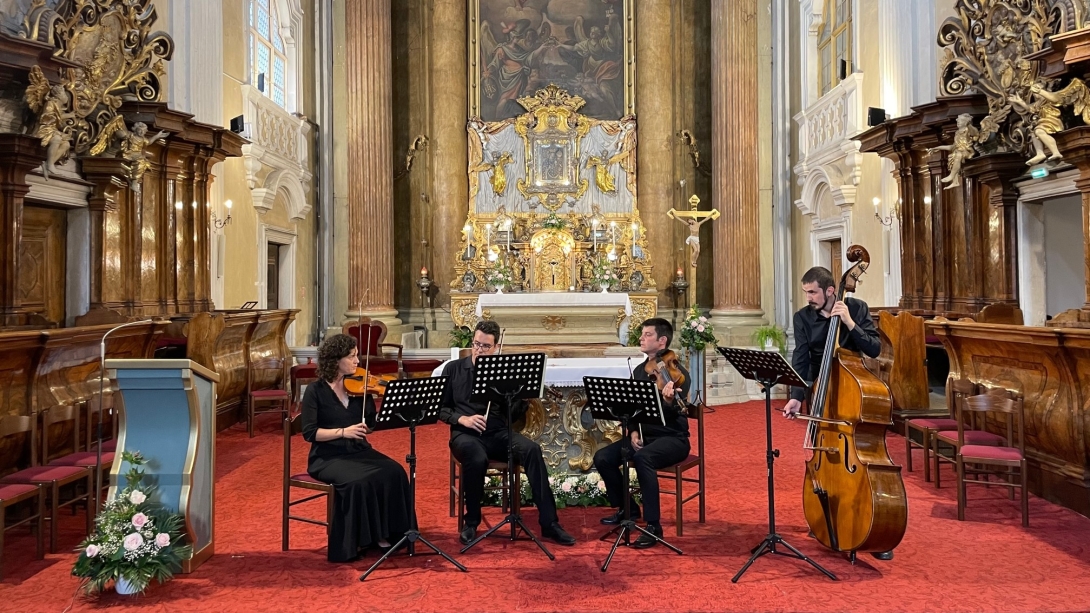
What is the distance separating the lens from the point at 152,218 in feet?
31.7

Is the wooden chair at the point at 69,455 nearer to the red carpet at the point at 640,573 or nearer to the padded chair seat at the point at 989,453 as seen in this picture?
the red carpet at the point at 640,573

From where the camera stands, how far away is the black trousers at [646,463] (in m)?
5.05

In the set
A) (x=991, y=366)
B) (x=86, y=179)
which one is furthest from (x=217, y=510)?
(x=991, y=366)

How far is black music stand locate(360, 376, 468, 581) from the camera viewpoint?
4.63 meters

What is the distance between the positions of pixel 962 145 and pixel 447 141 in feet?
33.9

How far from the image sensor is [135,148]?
8.91 metres

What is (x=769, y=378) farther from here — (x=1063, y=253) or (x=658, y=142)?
(x=658, y=142)

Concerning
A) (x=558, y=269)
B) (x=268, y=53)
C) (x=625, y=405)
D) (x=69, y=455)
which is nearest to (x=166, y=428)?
(x=69, y=455)

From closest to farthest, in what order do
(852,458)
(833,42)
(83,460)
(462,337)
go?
(852,458) → (83,460) → (833,42) → (462,337)

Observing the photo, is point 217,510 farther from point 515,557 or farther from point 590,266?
point 590,266

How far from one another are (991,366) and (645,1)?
1214 centimetres

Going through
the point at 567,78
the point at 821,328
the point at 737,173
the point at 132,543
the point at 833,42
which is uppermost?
the point at 567,78

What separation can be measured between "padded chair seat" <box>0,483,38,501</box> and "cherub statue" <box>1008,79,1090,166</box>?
846 centimetres

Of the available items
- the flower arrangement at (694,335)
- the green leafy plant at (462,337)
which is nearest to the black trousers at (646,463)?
the flower arrangement at (694,335)
